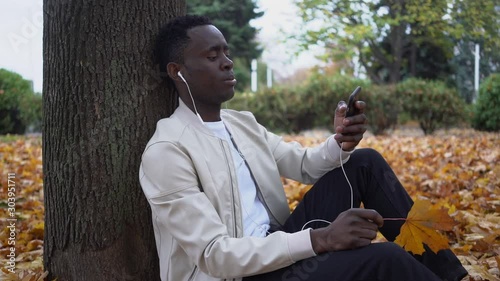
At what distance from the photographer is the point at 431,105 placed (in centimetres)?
1200

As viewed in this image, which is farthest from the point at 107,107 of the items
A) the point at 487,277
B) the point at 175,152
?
the point at 487,277

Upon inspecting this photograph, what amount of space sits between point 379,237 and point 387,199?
47.4 inches

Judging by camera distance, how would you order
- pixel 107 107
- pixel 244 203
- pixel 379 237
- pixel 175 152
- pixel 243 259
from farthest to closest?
pixel 379 237 → pixel 107 107 → pixel 244 203 → pixel 175 152 → pixel 243 259

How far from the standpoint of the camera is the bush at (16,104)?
460 inches

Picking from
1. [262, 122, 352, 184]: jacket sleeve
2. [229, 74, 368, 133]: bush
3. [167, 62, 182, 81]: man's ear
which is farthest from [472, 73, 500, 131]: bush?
[167, 62, 182, 81]: man's ear

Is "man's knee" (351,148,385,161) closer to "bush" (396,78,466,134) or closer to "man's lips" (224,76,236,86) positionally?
"man's lips" (224,76,236,86)

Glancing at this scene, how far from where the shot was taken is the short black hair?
244cm

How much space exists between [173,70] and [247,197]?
0.64 metres

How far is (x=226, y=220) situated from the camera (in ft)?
7.09

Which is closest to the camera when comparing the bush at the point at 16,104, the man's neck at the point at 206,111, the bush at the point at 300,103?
the man's neck at the point at 206,111

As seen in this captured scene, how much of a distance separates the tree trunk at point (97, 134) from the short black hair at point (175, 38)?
61mm

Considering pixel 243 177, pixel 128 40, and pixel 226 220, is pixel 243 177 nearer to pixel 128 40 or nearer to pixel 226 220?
pixel 226 220

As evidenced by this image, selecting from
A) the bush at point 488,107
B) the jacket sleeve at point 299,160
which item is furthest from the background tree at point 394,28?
the jacket sleeve at point 299,160

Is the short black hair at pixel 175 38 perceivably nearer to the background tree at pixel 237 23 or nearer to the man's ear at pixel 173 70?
the man's ear at pixel 173 70
